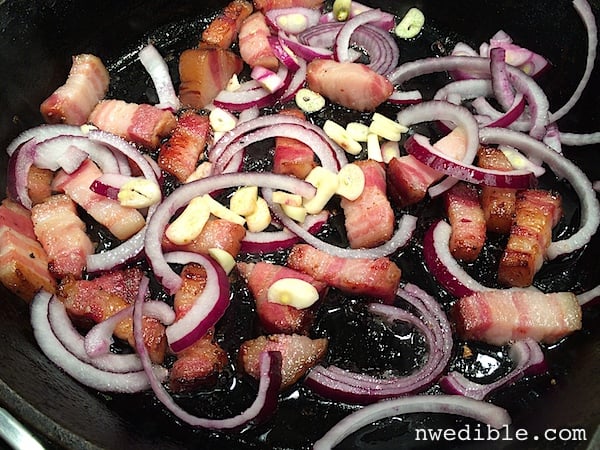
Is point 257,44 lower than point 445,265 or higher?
higher

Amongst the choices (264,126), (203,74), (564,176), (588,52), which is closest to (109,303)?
(264,126)

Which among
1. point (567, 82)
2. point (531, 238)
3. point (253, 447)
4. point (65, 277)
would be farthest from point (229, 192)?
point (567, 82)

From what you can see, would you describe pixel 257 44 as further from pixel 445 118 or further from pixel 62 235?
pixel 62 235

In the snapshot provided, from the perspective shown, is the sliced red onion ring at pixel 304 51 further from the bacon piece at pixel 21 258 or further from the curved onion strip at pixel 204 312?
the bacon piece at pixel 21 258

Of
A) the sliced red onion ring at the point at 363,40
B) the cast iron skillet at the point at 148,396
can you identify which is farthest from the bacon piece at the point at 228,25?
Answer: the sliced red onion ring at the point at 363,40

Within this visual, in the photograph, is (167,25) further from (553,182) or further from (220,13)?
(553,182)

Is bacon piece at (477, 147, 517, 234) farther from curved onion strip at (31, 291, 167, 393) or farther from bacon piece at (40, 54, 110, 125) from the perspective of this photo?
bacon piece at (40, 54, 110, 125)
